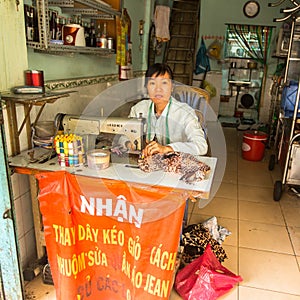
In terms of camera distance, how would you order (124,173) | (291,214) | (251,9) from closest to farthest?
(124,173) → (291,214) → (251,9)

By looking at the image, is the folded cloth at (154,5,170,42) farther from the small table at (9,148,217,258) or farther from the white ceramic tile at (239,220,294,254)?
the small table at (9,148,217,258)

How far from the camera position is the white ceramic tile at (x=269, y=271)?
2.09 meters

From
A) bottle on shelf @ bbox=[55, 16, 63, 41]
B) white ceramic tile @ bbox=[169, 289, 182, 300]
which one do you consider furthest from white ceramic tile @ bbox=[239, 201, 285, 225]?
bottle on shelf @ bbox=[55, 16, 63, 41]

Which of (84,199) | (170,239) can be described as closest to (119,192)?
(84,199)

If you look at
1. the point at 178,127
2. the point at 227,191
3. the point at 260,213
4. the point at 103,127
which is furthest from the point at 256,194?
the point at 103,127

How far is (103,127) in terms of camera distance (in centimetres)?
192

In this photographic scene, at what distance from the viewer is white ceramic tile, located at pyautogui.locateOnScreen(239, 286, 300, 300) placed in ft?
6.49

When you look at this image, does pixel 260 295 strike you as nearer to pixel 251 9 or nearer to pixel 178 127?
pixel 178 127

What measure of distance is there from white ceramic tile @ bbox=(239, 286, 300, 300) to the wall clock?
18.7ft

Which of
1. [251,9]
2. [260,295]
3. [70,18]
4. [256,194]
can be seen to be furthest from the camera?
[251,9]

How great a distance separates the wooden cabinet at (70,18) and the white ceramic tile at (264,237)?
6.63 ft

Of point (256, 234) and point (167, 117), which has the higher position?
point (167, 117)

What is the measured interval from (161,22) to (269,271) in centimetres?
418

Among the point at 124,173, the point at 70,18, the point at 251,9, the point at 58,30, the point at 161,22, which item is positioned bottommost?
the point at 124,173
